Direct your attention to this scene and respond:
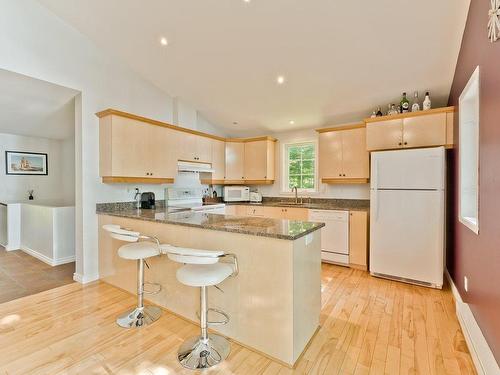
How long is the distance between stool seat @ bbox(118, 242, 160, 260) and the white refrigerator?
2727mm

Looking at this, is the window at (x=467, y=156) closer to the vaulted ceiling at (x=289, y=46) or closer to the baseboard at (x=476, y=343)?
the vaulted ceiling at (x=289, y=46)

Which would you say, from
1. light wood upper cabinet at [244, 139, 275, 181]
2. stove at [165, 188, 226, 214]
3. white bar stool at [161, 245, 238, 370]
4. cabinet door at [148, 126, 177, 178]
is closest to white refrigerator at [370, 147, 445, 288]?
light wood upper cabinet at [244, 139, 275, 181]

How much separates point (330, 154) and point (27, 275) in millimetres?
4740

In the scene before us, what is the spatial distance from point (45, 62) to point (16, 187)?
3.34 meters

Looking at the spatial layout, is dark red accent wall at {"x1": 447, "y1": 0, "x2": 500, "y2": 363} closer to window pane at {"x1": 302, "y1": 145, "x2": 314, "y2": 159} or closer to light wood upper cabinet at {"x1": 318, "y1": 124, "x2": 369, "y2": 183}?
light wood upper cabinet at {"x1": 318, "y1": 124, "x2": 369, "y2": 183}

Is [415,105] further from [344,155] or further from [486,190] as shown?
[486,190]

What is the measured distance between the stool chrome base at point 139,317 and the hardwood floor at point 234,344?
0.22 ft

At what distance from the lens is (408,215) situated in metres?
3.10

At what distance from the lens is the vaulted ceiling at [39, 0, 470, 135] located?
92.7 inches

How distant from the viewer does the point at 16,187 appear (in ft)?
16.2

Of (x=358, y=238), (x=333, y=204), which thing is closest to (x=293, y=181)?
(x=333, y=204)

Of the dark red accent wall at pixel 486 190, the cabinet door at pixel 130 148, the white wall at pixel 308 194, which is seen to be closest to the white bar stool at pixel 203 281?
the dark red accent wall at pixel 486 190

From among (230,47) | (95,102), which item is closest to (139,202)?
(95,102)

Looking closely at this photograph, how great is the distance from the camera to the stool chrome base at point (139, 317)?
2.26 m
